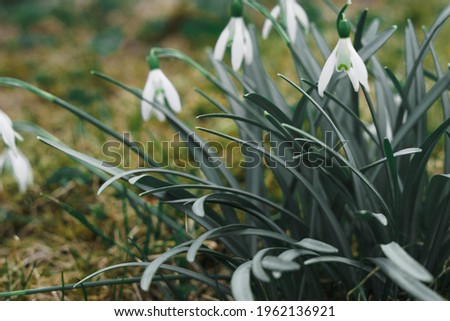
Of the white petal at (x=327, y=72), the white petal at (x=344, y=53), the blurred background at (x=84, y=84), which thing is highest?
the white petal at (x=344, y=53)

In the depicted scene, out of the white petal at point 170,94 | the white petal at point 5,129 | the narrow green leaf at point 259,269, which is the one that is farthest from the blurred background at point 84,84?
the narrow green leaf at point 259,269

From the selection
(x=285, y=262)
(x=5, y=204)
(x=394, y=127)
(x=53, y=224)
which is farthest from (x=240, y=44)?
(x=5, y=204)

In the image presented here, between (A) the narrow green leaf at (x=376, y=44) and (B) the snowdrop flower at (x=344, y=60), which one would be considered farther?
(A) the narrow green leaf at (x=376, y=44)

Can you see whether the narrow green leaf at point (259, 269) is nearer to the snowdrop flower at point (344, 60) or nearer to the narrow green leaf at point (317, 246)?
the narrow green leaf at point (317, 246)

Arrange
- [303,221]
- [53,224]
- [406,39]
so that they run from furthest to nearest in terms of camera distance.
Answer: [53,224]
[406,39]
[303,221]

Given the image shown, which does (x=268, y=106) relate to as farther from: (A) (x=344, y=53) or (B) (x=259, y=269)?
(B) (x=259, y=269)

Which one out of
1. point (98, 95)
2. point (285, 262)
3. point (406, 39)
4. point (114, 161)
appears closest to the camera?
point (285, 262)
